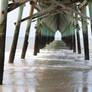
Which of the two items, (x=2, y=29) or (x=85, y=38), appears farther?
(x=85, y=38)

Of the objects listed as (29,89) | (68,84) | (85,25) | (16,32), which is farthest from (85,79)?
(85,25)

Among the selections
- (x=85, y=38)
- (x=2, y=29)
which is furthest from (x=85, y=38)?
(x=2, y=29)

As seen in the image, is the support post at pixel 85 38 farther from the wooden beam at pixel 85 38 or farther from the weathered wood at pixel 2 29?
the weathered wood at pixel 2 29

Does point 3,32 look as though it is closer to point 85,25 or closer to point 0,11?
point 0,11

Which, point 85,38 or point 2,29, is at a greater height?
point 85,38

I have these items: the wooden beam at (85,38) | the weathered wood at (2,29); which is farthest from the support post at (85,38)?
the weathered wood at (2,29)

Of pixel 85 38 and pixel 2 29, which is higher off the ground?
pixel 85 38

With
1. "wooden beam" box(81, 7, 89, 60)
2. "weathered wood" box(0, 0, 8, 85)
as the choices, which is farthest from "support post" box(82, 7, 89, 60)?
"weathered wood" box(0, 0, 8, 85)

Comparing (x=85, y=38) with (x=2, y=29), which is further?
(x=85, y=38)

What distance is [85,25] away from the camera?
10.1 metres

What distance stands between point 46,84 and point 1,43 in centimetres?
106

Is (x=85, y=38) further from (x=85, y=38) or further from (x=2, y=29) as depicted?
(x=2, y=29)

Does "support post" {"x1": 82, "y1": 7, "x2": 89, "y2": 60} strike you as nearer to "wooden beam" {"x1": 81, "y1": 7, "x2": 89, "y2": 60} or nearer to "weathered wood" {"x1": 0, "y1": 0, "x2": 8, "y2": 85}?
"wooden beam" {"x1": 81, "y1": 7, "x2": 89, "y2": 60}

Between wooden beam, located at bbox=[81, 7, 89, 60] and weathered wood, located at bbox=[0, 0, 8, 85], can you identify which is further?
wooden beam, located at bbox=[81, 7, 89, 60]
